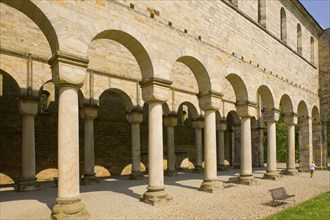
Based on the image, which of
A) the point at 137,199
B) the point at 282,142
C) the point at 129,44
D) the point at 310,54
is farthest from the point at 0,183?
the point at 282,142

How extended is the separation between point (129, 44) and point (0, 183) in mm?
10008

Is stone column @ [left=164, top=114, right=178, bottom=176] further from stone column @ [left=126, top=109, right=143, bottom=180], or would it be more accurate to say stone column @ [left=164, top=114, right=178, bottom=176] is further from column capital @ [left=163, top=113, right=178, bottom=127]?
stone column @ [left=126, top=109, right=143, bottom=180]

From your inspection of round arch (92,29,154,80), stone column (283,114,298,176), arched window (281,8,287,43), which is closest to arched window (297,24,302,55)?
arched window (281,8,287,43)

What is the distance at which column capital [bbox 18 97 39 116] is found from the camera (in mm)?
12344

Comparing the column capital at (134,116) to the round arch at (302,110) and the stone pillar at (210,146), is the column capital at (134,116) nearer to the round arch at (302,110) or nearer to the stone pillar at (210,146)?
the stone pillar at (210,146)

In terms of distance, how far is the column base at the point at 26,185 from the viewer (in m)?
12.1

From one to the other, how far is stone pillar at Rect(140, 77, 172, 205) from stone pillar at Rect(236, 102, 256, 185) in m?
5.28

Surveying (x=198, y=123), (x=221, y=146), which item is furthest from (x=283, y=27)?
(x=221, y=146)

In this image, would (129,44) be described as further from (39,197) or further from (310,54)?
(310,54)

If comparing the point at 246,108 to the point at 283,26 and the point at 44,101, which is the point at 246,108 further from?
the point at 44,101

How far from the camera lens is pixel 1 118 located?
14508 millimetres

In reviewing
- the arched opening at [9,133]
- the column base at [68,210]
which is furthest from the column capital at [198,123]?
the column base at [68,210]

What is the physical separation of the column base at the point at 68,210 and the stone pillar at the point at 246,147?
8.34m

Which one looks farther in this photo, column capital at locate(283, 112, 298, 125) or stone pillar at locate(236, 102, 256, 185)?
column capital at locate(283, 112, 298, 125)
